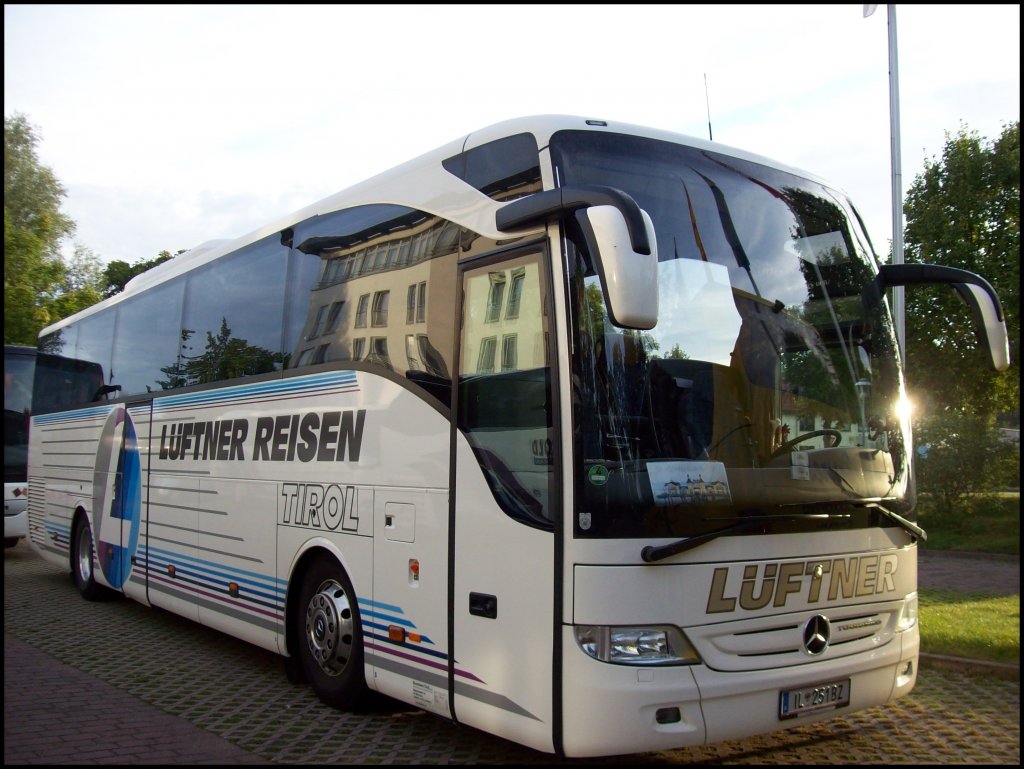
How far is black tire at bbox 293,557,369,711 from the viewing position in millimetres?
6621

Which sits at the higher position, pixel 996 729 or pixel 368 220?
pixel 368 220

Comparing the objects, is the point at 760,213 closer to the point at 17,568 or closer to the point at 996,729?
the point at 996,729

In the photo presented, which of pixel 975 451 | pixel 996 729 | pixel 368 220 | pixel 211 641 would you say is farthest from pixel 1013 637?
pixel 975 451

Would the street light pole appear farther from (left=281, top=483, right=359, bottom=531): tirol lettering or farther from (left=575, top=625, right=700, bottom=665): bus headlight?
(left=575, top=625, right=700, bottom=665): bus headlight

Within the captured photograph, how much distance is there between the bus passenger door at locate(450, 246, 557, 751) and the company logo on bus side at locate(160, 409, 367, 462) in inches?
54.2

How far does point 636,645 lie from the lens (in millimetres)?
4781

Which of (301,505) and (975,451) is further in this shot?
(975,451)

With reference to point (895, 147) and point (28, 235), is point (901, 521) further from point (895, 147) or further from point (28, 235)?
point (28, 235)

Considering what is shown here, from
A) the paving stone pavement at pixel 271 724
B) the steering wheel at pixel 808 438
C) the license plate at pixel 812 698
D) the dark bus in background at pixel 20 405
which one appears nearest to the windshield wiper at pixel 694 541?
the steering wheel at pixel 808 438

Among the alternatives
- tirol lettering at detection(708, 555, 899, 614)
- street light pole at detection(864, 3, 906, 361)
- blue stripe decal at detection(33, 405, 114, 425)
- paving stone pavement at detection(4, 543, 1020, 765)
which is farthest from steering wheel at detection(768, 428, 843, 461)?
blue stripe decal at detection(33, 405, 114, 425)

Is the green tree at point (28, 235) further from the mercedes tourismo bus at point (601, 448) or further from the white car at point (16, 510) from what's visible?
the mercedes tourismo bus at point (601, 448)

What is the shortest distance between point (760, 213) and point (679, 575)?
2.24 m

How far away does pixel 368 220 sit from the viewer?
6961 mm

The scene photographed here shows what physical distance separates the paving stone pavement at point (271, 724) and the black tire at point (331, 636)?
0.20m
